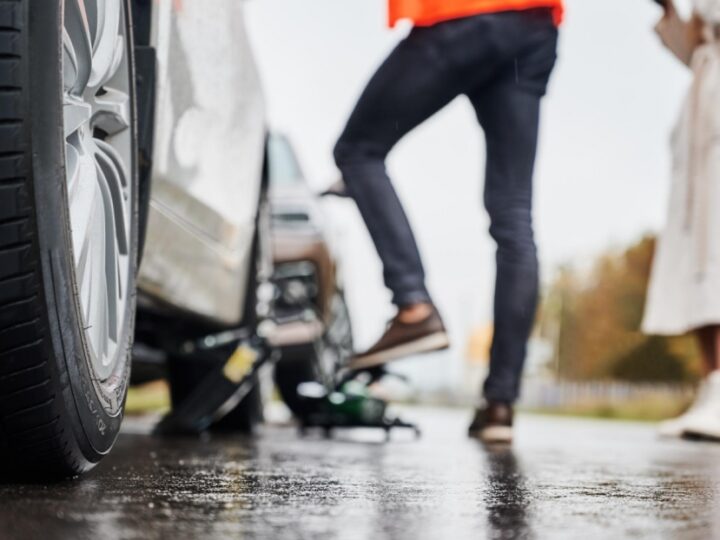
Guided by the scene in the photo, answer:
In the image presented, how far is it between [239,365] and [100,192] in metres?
1.97

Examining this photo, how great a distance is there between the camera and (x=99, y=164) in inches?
76.3

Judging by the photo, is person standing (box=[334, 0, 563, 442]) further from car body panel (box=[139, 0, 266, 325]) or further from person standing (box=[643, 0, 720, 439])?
person standing (box=[643, 0, 720, 439])

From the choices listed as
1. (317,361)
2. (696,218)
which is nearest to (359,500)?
(696,218)

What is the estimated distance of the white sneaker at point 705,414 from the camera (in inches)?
169

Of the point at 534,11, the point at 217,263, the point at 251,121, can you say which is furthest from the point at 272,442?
the point at 534,11

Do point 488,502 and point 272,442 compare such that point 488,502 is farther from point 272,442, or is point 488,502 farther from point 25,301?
point 272,442

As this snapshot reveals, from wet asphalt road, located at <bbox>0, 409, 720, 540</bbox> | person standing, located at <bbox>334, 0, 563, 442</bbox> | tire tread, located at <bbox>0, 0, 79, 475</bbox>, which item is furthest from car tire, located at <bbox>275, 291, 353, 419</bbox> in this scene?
tire tread, located at <bbox>0, 0, 79, 475</bbox>

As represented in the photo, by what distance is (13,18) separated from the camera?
4.58 feet

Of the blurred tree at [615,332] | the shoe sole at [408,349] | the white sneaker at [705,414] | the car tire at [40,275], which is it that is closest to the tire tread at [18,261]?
the car tire at [40,275]

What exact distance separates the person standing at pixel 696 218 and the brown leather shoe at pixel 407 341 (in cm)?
136

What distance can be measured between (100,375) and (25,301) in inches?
13.6

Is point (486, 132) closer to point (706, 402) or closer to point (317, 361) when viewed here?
point (706, 402)

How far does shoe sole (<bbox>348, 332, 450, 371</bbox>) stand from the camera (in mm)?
3486

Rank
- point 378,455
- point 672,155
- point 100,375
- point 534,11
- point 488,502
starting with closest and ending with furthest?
point 488,502 → point 100,375 → point 378,455 → point 534,11 → point 672,155
